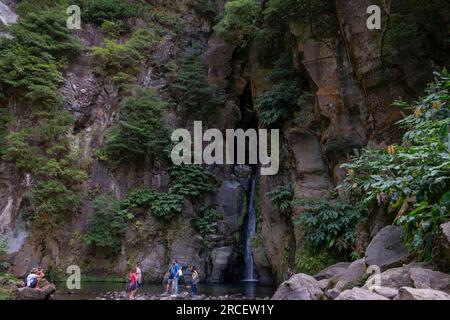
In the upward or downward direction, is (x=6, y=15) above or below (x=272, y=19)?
above

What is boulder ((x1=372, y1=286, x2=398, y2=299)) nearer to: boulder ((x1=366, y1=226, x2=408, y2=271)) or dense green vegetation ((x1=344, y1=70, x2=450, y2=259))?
dense green vegetation ((x1=344, y1=70, x2=450, y2=259))

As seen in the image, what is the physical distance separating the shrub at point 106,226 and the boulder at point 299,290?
37.3ft

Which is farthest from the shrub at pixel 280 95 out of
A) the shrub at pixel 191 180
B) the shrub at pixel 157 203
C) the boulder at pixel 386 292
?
the boulder at pixel 386 292

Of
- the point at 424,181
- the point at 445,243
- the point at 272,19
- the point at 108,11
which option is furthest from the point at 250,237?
the point at 108,11

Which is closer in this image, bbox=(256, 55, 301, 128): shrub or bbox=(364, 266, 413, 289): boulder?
bbox=(364, 266, 413, 289): boulder

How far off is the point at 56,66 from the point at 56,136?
3739 mm

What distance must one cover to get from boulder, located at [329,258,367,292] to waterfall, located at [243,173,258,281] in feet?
34.8

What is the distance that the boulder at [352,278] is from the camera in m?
6.63

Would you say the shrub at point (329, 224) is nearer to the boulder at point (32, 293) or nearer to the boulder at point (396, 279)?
the boulder at point (396, 279)

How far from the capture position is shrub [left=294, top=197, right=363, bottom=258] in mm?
11727

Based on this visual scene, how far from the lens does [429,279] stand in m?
5.07

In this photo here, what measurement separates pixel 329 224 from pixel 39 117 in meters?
13.4

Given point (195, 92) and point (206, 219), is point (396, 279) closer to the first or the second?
point (206, 219)

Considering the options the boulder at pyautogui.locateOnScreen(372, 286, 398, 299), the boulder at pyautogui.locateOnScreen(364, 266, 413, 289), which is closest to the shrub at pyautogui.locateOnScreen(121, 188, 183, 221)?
the boulder at pyautogui.locateOnScreen(364, 266, 413, 289)
